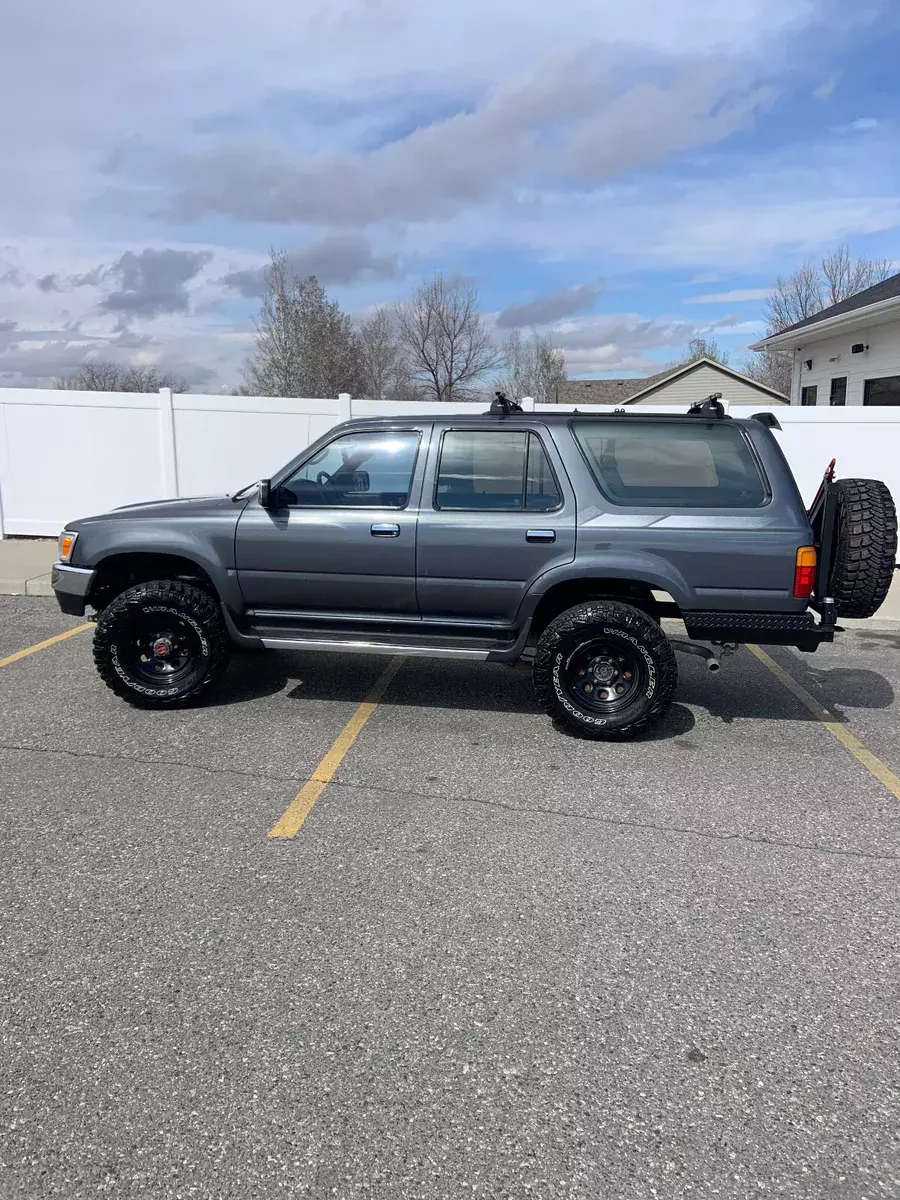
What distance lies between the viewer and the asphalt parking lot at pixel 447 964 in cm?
208

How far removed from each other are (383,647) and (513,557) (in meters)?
0.96

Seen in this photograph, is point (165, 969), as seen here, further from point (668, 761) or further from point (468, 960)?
point (668, 761)

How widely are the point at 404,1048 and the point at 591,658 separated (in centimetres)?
277

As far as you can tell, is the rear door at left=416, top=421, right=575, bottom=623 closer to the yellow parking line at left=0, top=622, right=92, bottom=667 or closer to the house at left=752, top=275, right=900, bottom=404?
the yellow parking line at left=0, top=622, right=92, bottom=667

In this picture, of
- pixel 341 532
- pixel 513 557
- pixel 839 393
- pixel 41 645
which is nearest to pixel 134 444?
pixel 41 645

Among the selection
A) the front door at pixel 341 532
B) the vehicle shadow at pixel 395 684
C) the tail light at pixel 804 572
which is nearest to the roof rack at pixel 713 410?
the tail light at pixel 804 572

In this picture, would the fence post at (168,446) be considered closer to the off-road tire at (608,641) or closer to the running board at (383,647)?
the running board at (383,647)

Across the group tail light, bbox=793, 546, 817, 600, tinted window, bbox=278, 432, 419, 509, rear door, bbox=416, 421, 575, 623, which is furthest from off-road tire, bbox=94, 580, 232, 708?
tail light, bbox=793, 546, 817, 600

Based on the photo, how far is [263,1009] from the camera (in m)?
2.57

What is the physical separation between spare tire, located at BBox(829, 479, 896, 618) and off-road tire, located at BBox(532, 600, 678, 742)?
105cm

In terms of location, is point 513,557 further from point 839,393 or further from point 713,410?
point 839,393

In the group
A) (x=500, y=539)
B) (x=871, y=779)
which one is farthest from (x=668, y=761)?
(x=500, y=539)

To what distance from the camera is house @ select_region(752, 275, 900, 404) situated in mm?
13500

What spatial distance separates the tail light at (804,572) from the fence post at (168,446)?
8.87 metres
